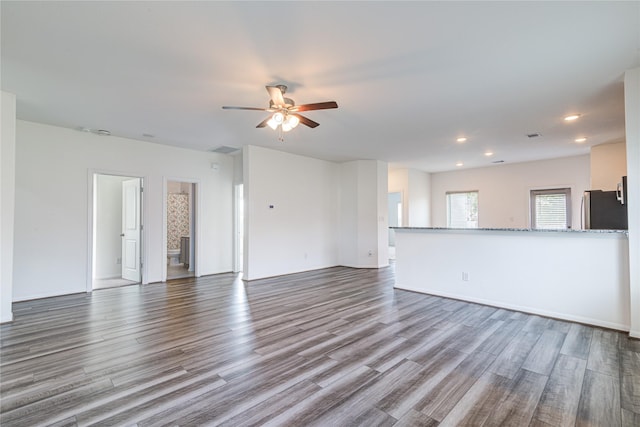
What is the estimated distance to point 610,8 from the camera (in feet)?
6.83

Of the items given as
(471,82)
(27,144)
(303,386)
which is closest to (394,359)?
(303,386)

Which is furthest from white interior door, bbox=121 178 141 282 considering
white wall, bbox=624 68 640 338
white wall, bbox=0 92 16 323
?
white wall, bbox=624 68 640 338

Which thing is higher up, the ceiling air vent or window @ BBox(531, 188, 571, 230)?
the ceiling air vent

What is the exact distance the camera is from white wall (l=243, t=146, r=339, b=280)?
19.3ft

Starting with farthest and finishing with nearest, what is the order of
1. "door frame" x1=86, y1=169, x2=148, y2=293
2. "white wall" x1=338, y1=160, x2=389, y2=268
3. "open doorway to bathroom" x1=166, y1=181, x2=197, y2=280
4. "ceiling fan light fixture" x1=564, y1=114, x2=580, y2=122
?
"open doorway to bathroom" x1=166, y1=181, x2=197, y2=280
"white wall" x1=338, y1=160, x2=389, y2=268
"door frame" x1=86, y1=169, x2=148, y2=293
"ceiling fan light fixture" x1=564, y1=114, x2=580, y2=122

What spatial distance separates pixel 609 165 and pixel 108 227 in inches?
401

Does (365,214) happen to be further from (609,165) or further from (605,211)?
(609,165)

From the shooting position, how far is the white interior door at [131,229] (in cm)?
577

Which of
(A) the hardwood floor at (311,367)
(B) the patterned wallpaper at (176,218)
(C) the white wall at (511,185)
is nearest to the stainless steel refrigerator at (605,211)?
(A) the hardwood floor at (311,367)

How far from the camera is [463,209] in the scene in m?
9.12

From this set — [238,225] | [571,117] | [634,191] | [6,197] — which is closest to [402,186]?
[571,117]

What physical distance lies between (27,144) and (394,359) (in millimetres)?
5874

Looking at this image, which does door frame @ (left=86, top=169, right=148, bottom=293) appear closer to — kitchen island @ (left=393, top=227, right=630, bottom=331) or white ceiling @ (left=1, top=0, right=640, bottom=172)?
white ceiling @ (left=1, top=0, right=640, bottom=172)

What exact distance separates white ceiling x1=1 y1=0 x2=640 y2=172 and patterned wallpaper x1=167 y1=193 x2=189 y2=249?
401 centimetres
